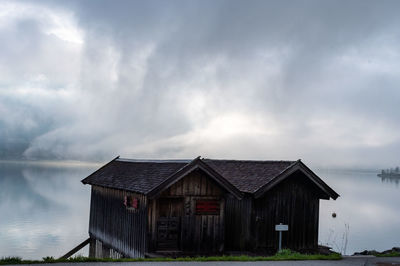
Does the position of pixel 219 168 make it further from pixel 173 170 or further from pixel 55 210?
pixel 55 210

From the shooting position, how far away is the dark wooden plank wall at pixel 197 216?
2331cm

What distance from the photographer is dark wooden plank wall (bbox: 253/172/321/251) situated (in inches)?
1048

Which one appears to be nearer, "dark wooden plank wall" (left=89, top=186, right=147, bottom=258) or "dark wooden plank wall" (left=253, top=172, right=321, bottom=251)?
"dark wooden plank wall" (left=89, top=186, right=147, bottom=258)

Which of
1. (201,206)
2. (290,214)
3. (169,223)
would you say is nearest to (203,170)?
(201,206)

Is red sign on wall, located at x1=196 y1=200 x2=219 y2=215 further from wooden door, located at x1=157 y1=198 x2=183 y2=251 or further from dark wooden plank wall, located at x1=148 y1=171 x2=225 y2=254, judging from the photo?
wooden door, located at x1=157 y1=198 x2=183 y2=251

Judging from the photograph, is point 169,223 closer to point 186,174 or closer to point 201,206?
point 201,206

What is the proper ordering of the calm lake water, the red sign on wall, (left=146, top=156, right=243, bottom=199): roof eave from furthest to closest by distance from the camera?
the calm lake water, the red sign on wall, (left=146, top=156, right=243, bottom=199): roof eave

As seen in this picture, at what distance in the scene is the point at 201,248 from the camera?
23.9 metres

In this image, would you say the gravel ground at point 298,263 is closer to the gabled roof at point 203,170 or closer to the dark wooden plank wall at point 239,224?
the gabled roof at point 203,170

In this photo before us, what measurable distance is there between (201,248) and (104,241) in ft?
26.3

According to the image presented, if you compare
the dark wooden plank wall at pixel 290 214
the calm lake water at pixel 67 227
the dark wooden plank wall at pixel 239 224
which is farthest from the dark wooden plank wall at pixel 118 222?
the calm lake water at pixel 67 227

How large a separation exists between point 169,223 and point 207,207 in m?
2.10

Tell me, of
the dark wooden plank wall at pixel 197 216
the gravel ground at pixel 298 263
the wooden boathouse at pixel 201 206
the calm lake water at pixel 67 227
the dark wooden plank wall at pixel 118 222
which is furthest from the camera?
the calm lake water at pixel 67 227

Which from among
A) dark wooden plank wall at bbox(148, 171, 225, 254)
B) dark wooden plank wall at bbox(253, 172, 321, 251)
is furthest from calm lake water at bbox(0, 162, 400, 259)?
dark wooden plank wall at bbox(148, 171, 225, 254)
